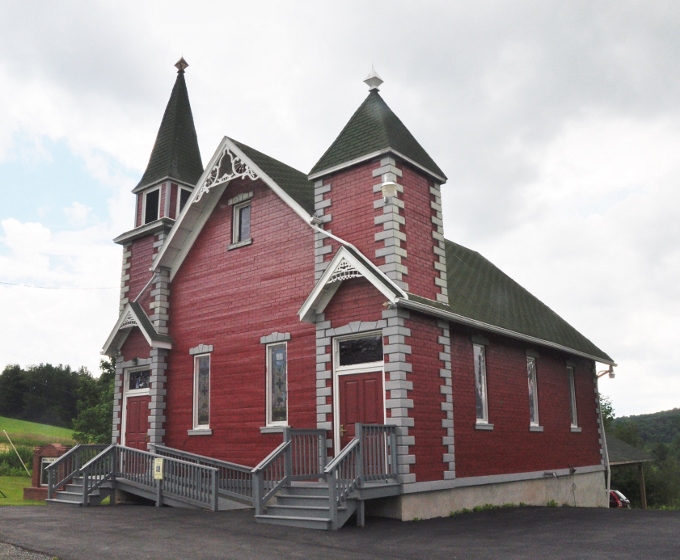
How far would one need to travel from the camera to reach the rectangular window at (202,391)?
17.0m

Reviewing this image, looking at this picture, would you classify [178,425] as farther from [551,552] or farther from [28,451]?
[28,451]

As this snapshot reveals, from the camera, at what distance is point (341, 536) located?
35.3 feet

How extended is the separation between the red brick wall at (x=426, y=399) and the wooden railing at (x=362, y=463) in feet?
1.69

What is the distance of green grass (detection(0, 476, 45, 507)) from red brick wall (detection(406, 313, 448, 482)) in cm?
992

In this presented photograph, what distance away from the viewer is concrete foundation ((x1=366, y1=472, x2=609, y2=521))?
41.9ft

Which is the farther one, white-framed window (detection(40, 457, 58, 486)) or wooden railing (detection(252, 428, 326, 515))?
white-framed window (detection(40, 457, 58, 486))

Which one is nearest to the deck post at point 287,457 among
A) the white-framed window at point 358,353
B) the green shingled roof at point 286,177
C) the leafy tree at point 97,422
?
the white-framed window at point 358,353

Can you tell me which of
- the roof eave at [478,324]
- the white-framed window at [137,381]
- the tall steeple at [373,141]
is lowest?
the white-framed window at [137,381]

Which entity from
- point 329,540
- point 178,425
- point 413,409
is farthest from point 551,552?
point 178,425

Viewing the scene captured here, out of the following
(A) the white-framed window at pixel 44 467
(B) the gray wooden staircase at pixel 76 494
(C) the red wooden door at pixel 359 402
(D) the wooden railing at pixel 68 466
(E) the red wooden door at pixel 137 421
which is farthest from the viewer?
(A) the white-framed window at pixel 44 467

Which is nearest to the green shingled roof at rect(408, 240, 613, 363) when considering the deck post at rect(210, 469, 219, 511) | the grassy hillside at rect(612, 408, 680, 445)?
the deck post at rect(210, 469, 219, 511)

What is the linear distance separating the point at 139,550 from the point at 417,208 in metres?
8.66

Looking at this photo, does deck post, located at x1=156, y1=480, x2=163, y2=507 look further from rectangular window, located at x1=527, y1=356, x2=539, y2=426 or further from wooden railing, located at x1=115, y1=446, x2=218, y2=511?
rectangular window, located at x1=527, y1=356, x2=539, y2=426

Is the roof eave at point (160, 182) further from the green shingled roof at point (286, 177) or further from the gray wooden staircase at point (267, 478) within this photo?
the gray wooden staircase at point (267, 478)
